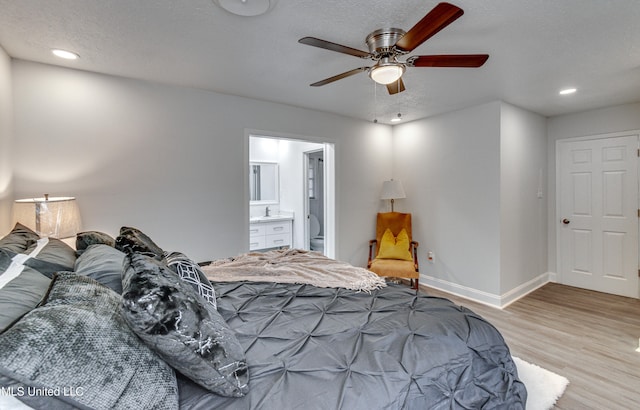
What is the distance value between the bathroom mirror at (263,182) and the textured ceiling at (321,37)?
108 inches

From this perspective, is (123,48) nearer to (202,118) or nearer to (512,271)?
(202,118)

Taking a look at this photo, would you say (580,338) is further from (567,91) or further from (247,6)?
(247,6)

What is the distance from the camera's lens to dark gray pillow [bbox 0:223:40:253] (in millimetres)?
1458

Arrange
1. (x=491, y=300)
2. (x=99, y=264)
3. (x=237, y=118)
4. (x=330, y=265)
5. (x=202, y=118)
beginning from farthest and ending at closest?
(x=491, y=300), (x=237, y=118), (x=202, y=118), (x=330, y=265), (x=99, y=264)

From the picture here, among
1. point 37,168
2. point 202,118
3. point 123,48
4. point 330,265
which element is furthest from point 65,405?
point 202,118

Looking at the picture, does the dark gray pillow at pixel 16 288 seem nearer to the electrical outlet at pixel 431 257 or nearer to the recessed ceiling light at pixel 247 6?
the recessed ceiling light at pixel 247 6

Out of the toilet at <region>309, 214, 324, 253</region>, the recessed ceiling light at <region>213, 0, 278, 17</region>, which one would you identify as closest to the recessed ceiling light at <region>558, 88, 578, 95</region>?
the recessed ceiling light at <region>213, 0, 278, 17</region>

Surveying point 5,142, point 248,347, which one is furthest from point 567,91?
point 5,142

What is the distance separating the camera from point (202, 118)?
316 centimetres

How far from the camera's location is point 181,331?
35.4 inches

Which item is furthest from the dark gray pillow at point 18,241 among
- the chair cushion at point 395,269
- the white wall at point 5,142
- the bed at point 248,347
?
the chair cushion at point 395,269

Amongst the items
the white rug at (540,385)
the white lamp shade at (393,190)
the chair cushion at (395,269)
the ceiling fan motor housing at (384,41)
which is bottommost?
the white rug at (540,385)

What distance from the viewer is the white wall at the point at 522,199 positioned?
3561 mm

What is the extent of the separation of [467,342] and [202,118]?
3.09 metres
